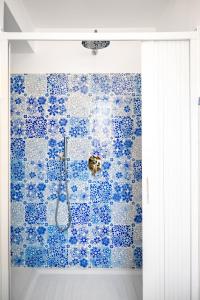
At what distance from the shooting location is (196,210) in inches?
75.5

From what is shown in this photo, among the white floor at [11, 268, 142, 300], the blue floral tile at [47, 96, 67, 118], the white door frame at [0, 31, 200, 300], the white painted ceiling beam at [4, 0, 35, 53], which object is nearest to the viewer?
the white door frame at [0, 31, 200, 300]

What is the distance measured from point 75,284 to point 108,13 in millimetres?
2596

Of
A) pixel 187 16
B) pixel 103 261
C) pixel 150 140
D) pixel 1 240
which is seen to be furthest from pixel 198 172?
pixel 103 261

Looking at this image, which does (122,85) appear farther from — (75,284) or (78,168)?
(75,284)

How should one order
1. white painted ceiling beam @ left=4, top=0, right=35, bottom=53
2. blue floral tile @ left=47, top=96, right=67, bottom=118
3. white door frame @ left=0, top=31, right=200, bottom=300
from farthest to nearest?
1. blue floral tile @ left=47, top=96, right=67, bottom=118
2. white painted ceiling beam @ left=4, top=0, right=35, bottom=53
3. white door frame @ left=0, top=31, right=200, bottom=300

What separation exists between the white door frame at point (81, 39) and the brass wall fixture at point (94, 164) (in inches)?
48.0

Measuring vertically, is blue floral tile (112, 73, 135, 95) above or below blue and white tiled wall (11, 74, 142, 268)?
above

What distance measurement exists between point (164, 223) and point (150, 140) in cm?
56

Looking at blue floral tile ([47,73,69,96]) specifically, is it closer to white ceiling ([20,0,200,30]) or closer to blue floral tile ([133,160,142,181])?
white ceiling ([20,0,200,30])

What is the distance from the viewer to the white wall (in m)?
3.04

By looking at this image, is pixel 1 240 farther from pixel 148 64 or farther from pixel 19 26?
pixel 19 26

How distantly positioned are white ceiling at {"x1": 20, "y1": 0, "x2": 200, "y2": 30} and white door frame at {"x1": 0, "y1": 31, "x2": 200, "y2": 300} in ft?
1.37

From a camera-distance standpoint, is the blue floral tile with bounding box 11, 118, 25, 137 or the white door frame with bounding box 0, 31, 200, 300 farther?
the blue floral tile with bounding box 11, 118, 25, 137

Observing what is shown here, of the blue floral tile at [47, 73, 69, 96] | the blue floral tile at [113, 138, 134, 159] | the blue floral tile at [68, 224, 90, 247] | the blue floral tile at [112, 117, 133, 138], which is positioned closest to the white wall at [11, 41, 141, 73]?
the blue floral tile at [47, 73, 69, 96]
